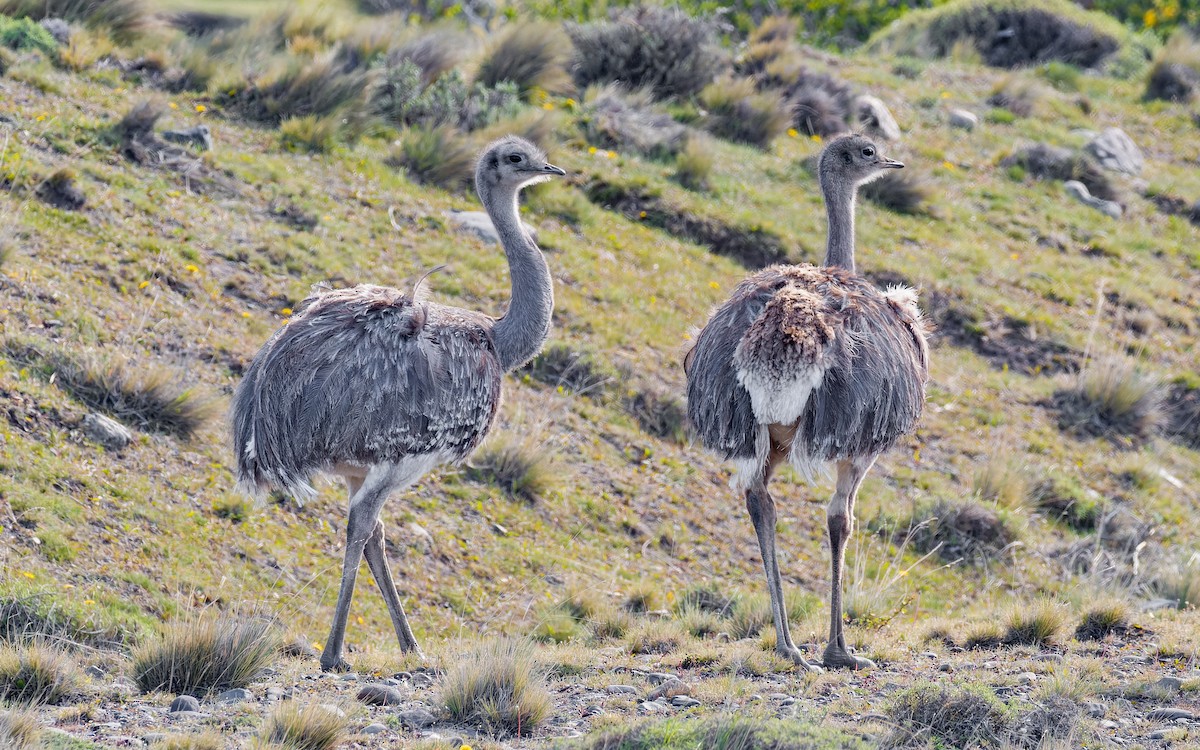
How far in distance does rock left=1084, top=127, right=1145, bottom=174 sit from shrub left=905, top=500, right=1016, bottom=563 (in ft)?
28.1

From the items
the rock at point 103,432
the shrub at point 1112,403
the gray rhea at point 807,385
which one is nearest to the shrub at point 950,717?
the gray rhea at point 807,385

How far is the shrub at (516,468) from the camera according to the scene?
948 centimetres

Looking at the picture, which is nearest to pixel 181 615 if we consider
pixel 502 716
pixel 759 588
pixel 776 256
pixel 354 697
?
pixel 354 697

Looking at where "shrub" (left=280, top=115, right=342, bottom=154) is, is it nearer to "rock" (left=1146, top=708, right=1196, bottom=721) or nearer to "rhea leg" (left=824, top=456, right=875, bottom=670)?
"rhea leg" (left=824, top=456, right=875, bottom=670)

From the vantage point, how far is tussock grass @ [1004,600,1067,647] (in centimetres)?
734

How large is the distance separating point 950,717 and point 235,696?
116 inches

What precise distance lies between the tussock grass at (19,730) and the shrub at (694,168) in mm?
10065

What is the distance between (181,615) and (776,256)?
771 centimetres

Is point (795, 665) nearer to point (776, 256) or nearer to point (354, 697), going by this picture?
point (354, 697)

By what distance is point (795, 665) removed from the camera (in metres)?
6.72

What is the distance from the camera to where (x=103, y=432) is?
8250 millimetres

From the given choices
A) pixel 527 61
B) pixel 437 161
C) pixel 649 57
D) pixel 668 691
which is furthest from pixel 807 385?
pixel 649 57

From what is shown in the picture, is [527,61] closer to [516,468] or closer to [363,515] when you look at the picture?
[516,468]

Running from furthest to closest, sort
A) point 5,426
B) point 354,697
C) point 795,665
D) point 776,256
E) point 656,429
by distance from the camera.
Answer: point 776,256
point 656,429
point 5,426
point 795,665
point 354,697
